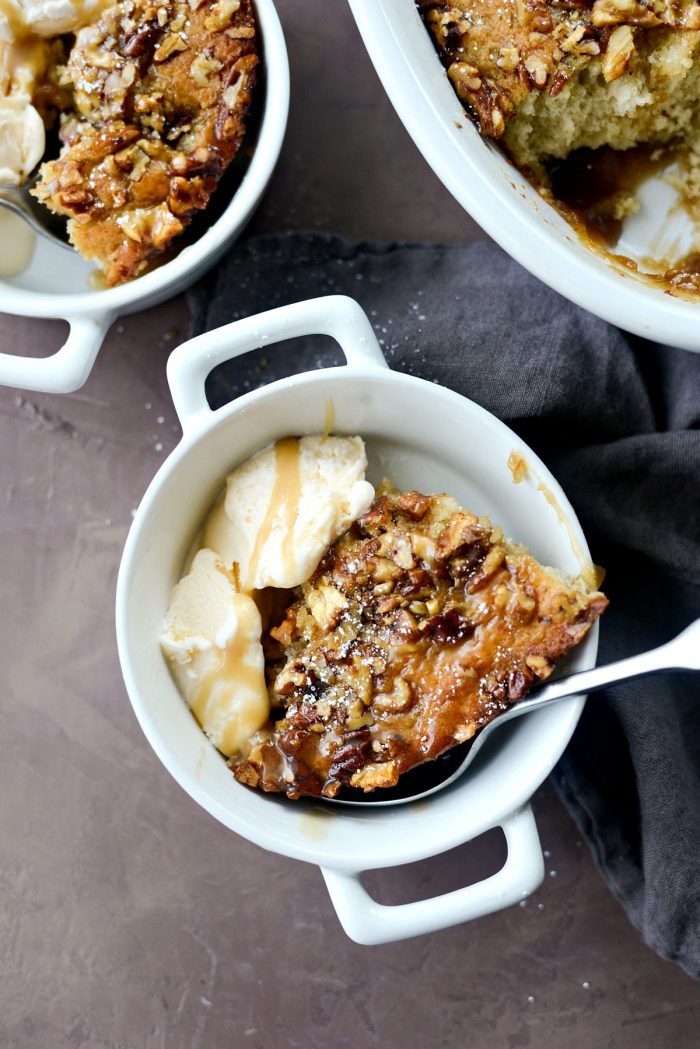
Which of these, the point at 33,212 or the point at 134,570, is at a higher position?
the point at 33,212

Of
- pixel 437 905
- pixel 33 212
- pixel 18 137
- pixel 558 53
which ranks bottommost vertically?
pixel 437 905

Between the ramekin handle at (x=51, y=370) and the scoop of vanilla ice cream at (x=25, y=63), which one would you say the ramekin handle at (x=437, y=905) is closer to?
the ramekin handle at (x=51, y=370)

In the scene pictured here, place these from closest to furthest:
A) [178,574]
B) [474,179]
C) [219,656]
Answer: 1. [474,179]
2. [219,656]
3. [178,574]

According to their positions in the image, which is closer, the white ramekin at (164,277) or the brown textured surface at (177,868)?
the white ramekin at (164,277)

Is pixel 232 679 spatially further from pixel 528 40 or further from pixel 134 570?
pixel 528 40

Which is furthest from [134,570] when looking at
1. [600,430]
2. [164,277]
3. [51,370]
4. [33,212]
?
[600,430]

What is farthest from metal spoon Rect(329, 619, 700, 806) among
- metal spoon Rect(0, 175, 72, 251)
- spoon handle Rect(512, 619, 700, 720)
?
metal spoon Rect(0, 175, 72, 251)

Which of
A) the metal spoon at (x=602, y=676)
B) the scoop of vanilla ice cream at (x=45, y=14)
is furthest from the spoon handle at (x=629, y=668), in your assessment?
the scoop of vanilla ice cream at (x=45, y=14)
